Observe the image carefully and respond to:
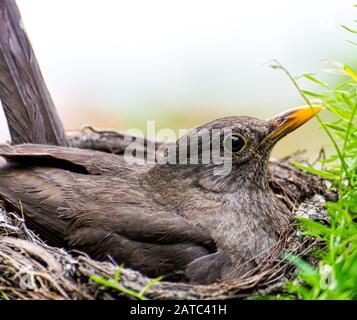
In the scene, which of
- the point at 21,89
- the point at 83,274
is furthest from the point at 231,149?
the point at 21,89

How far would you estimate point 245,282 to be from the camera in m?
3.92

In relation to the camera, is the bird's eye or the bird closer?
the bird

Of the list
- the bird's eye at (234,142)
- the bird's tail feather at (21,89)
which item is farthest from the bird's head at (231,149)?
the bird's tail feather at (21,89)

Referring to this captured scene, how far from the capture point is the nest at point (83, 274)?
3791mm

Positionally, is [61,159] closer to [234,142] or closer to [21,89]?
[21,89]

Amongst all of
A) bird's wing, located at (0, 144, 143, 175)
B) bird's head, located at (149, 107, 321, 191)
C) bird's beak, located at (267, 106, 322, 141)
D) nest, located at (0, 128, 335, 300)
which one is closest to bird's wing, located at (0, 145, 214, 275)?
bird's wing, located at (0, 144, 143, 175)

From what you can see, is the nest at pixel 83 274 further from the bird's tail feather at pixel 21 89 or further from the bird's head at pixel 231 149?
the bird's tail feather at pixel 21 89

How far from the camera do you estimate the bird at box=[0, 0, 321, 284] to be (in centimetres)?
442

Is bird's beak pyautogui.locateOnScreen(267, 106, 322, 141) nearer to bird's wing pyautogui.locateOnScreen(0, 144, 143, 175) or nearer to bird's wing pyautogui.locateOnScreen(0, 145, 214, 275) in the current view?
bird's wing pyautogui.locateOnScreen(0, 145, 214, 275)

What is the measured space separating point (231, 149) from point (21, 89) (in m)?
1.95

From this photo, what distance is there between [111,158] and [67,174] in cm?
52
